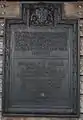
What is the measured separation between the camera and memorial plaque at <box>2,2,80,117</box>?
437 cm

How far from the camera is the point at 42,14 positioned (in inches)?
175

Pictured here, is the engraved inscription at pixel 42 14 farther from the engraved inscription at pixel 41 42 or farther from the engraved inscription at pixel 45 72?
the engraved inscription at pixel 45 72

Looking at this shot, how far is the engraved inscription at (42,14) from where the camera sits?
175 inches

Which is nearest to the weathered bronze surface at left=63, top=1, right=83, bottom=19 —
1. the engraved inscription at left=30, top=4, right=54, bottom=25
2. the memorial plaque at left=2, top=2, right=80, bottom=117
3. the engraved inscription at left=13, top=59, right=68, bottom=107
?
the memorial plaque at left=2, top=2, right=80, bottom=117

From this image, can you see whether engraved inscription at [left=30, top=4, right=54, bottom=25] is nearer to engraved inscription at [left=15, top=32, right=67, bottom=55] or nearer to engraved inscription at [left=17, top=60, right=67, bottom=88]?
engraved inscription at [left=15, top=32, right=67, bottom=55]

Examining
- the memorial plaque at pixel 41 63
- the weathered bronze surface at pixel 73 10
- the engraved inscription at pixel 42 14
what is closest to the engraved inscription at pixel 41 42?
the memorial plaque at pixel 41 63

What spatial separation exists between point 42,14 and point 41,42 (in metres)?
0.38

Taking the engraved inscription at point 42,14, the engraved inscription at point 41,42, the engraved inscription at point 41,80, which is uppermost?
the engraved inscription at point 42,14

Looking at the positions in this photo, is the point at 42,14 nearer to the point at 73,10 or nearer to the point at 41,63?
the point at 73,10

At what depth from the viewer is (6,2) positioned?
4484 millimetres

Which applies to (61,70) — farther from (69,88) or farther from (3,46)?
(3,46)

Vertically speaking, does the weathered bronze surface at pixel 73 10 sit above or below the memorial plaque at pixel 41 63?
above

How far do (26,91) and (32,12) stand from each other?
3.56 ft

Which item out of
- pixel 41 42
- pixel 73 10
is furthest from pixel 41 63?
pixel 73 10
